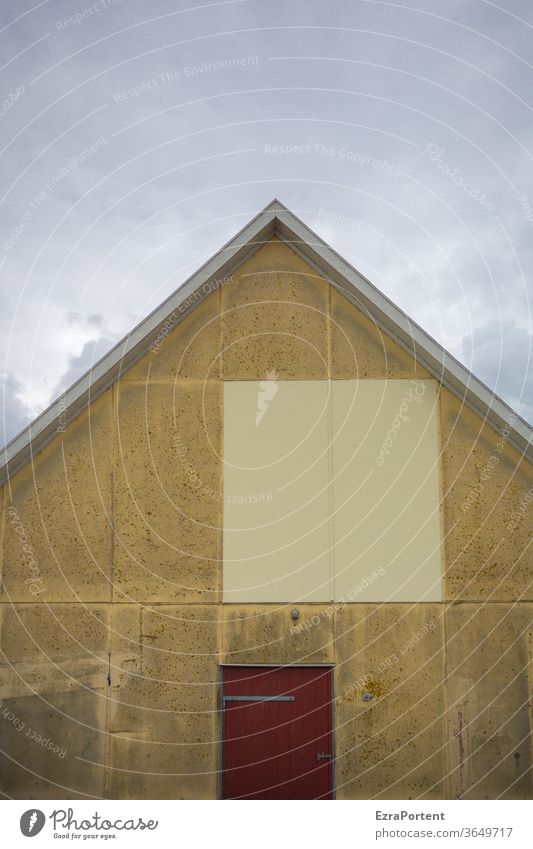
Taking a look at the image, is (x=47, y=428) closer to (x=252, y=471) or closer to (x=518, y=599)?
(x=252, y=471)

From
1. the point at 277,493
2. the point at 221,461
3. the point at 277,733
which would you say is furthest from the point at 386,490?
the point at 277,733

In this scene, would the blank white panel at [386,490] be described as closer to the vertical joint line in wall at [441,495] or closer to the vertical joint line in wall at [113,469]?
the vertical joint line in wall at [441,495]

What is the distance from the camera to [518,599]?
10.7m

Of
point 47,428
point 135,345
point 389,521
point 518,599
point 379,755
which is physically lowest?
point 379,755

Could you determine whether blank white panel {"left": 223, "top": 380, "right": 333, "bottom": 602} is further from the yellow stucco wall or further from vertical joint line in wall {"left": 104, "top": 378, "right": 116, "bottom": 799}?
vertical joint line in wall {"left": 104, "top": 378, "right": 116, "bottom": 799}

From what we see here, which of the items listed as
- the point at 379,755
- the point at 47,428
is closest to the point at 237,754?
the point at 379,755

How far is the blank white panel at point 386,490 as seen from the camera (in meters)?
10.8

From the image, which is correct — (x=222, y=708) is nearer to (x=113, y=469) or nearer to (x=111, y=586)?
(x=111, y=586)

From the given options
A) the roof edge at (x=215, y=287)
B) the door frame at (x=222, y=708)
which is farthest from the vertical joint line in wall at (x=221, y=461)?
the roof edge at (x=215, y=287)

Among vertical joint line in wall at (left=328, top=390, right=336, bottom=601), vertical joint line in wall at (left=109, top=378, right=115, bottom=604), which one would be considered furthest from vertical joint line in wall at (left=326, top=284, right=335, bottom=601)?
vertical joint line in wall at (left=109, top=378, right=115, bottom=604)

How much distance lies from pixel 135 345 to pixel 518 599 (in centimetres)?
611

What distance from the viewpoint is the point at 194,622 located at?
10.8 m

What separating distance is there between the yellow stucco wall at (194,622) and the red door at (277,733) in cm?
19

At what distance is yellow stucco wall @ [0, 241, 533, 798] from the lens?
10578mm
